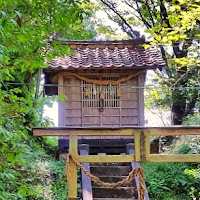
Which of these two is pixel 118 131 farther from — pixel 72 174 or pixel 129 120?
pixel 129 120

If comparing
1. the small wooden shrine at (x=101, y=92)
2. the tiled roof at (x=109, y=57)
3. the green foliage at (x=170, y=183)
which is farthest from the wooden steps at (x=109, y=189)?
the tiled roof at (x=109, y=57)

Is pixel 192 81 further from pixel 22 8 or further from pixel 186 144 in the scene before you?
pixel 22 8

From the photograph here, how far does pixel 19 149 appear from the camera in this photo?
2.49m

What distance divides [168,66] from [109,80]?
2.13 metres

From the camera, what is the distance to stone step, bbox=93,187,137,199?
6090 mm

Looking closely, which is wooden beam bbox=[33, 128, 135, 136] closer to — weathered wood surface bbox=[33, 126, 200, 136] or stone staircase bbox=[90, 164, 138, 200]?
weathered wood surface bbox=[33, 126, 200, 136]

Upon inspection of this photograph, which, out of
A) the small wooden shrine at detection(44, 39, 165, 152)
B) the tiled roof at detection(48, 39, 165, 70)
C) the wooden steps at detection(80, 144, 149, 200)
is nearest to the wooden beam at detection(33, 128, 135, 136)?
the wooden steps at detection(80, 144, 149, 200)

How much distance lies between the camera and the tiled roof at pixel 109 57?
830 centimetres

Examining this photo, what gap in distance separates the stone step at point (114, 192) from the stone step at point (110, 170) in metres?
0.52

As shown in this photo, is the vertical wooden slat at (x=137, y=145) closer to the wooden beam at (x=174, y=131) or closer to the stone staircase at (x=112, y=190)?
the wooden beam at (x=174, y=131)

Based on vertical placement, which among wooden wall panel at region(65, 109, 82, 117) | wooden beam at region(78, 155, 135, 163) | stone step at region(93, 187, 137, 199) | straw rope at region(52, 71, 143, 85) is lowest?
stone step at region(93, 187, 137, 199)

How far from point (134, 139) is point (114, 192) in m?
2.35

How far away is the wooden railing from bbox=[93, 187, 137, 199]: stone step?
78.8 inches

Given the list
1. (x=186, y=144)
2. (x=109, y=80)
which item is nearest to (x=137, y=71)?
(x=109, y=80)
